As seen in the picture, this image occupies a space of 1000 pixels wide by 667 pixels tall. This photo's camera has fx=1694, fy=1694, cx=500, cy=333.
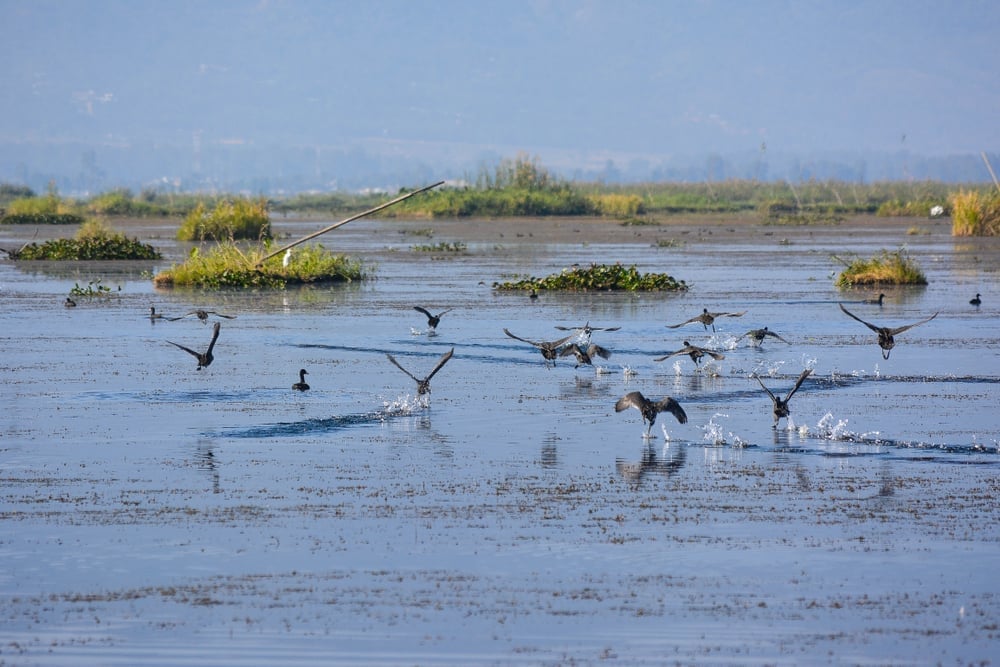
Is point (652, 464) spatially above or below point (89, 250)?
below

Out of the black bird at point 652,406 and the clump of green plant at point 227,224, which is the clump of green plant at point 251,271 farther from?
the black bird at point 652,406

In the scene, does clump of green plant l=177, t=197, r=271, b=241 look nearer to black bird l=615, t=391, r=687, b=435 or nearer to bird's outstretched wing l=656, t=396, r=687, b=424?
black bird l=615, t=391, r=687, b=435

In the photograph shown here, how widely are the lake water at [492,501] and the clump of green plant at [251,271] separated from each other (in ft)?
34.5

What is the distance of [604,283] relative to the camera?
3316 centimetres

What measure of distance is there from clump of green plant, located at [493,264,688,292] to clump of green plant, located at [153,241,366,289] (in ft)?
15.5

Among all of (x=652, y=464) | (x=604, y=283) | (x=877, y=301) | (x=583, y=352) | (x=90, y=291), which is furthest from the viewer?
(x=604, y=283)

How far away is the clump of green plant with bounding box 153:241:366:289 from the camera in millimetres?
35250

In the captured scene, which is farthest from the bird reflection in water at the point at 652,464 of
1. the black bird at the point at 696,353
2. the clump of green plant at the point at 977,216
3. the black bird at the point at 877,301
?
the clump of green plant at the point at 977,216

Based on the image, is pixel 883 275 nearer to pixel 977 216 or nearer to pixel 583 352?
pixel 583 352

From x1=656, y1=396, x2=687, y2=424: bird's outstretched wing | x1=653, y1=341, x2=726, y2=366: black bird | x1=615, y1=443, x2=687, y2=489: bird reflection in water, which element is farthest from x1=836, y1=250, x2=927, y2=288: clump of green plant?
x1=615, y1=443, x2=687, y2=489: bird reflection in water

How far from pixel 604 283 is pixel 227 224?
27006 mm

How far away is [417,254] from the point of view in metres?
Result: 50.0

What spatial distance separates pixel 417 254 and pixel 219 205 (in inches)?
499

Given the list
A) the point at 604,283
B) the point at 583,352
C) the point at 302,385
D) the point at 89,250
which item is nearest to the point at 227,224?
the point at 89,250
